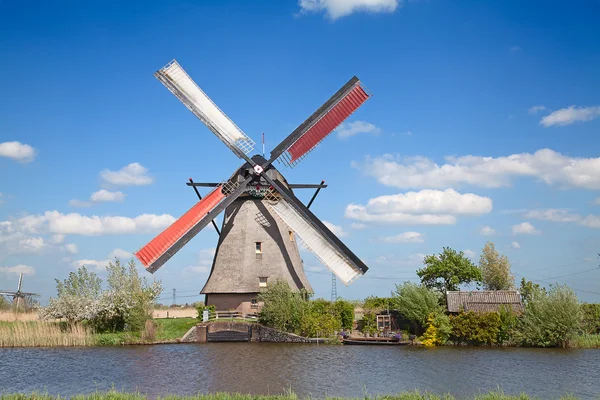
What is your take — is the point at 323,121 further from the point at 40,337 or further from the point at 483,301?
the point at 40,337

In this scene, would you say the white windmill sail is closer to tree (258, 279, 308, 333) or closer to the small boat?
tree (258, 279, 308, 333)

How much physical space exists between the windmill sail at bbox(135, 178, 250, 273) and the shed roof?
42.9ft

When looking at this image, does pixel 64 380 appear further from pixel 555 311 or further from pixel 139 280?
pixel 555 311

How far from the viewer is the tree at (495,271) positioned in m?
49.3

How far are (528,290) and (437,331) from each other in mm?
9878

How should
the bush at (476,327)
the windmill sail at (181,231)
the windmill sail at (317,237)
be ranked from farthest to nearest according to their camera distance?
the windmill sail at (317,237), the bush at (476,327), the windmill sail at (181,231)

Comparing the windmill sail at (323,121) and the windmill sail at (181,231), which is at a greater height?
the windmill sail at (323,121)

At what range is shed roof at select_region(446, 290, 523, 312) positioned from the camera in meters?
32.5

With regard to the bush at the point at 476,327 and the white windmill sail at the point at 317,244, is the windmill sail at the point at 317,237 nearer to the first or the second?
the white windmill sail at the point at 317,244

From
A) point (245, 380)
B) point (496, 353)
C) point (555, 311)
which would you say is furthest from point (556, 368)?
point (245, 380)

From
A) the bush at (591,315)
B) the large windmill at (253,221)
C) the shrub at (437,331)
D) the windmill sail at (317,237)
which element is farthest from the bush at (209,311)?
the bush at (591,315)

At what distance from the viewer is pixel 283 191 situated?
32.9m

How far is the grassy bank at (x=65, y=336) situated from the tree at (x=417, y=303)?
39.3ft

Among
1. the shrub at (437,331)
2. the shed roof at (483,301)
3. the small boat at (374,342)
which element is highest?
the shed roof at (483,301)
